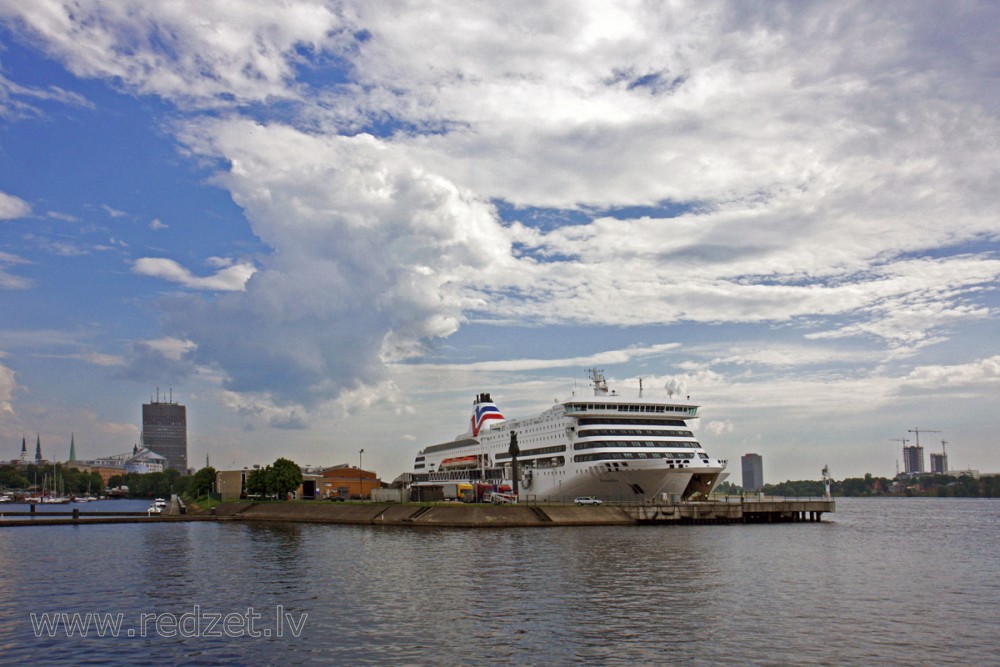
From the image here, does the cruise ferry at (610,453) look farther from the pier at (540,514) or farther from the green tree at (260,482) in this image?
the green tree at (260,482)

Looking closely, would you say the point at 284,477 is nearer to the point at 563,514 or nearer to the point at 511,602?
the point at 563,514

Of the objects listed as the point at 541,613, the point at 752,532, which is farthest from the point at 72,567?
the point at 752,532

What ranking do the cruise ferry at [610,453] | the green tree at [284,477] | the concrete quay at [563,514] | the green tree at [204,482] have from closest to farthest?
the concrete quay at [563,514]
the cruise ferry at [610,453]
the green tree at [284,477]
the green tree at [204,482]

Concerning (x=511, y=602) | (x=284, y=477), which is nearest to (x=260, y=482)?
(x=284, y=477)

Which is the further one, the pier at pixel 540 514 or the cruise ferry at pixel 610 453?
the cruise ferry at pixel 610 453

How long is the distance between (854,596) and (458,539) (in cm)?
3233

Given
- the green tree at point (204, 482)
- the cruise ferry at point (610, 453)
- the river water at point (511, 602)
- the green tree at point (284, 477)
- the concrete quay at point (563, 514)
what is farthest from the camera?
the green tree at point (204, 482)

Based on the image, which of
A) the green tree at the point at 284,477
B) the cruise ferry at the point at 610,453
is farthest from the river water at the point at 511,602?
the green tree at the point at 284,477

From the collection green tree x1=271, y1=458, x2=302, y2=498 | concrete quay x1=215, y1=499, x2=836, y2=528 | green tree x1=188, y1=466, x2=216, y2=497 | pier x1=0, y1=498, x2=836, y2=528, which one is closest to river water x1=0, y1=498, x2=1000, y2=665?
concrete quay x1=215, y1=499, x2=836, y2=528

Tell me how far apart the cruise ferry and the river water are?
19.1 metres

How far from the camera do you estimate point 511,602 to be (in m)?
34.2

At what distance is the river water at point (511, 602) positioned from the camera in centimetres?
2617

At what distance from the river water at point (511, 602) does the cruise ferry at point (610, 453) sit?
62.7 ft

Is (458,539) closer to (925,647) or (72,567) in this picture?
(72,567)
